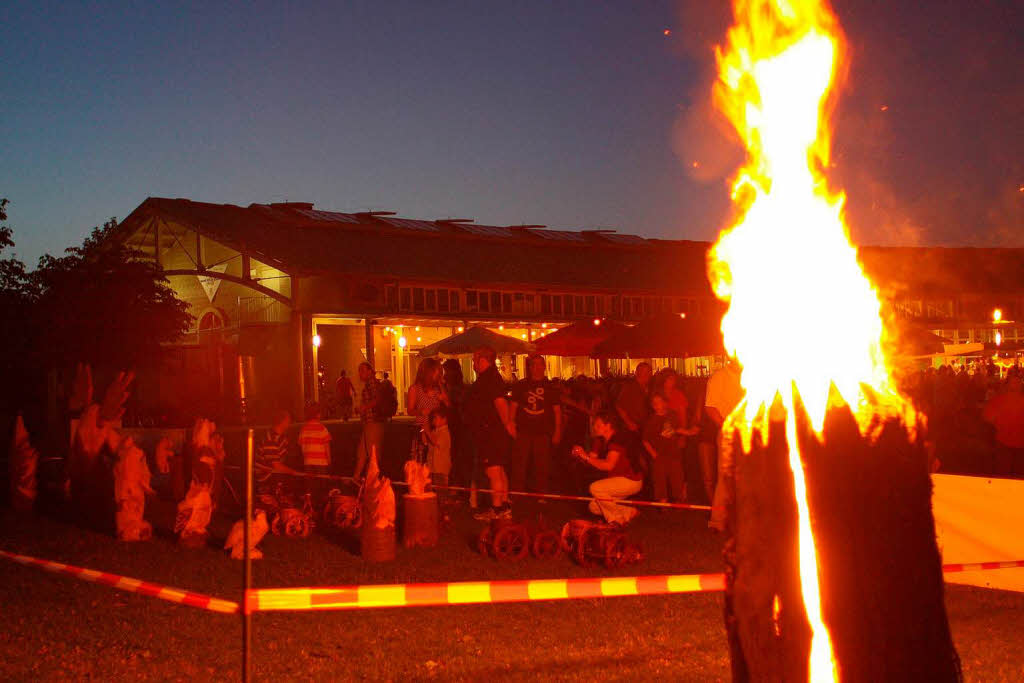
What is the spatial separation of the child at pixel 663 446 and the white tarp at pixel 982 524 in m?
3.57

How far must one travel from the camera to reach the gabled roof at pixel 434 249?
98.2 ft

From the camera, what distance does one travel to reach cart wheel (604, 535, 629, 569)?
7984 mm

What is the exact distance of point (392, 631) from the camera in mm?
6094

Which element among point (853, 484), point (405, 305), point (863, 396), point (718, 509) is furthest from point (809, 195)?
point (405, 305)

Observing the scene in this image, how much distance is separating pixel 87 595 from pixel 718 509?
5234 mm

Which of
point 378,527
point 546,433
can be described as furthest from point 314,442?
point 378,527

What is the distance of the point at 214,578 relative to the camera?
25.2 ft

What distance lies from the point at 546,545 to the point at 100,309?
20.9 m

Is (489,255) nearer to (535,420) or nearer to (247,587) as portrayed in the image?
(535,420)

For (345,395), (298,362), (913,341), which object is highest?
(298,362)

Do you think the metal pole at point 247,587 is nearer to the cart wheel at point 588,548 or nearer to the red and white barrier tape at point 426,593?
the red and white barrier tape at point 426,593

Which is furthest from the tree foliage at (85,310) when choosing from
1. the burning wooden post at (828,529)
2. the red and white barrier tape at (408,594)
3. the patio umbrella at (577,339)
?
the burning wooden post at (828,529)

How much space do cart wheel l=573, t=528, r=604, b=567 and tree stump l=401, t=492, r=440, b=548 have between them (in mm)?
1522

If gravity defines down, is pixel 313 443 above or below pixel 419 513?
above
